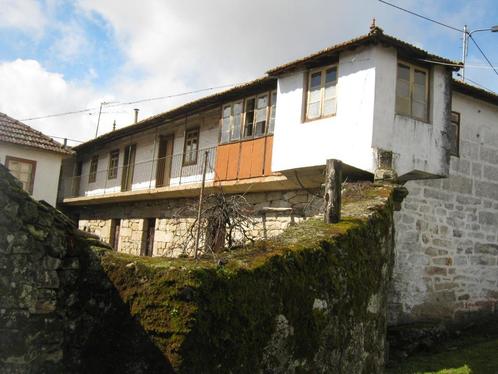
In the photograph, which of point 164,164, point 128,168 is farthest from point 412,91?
point 128,168

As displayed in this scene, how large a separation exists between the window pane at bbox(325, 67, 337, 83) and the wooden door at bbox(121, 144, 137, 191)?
970 cm

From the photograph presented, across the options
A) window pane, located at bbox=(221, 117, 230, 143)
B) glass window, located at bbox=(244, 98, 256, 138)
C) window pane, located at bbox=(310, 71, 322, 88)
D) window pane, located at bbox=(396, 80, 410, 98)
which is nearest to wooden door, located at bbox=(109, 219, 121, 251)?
window pane, located at bbox=(221, 117, 230, 143)

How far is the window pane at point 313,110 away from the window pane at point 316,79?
1.29 feet

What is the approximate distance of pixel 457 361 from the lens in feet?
27.5

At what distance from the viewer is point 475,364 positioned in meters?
8.15

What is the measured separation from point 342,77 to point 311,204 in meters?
2.69

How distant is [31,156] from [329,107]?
11.7 m

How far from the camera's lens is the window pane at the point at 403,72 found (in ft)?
30.9

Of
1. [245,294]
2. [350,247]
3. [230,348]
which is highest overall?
[350,247]

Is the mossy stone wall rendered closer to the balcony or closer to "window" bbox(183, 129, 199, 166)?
the balcony

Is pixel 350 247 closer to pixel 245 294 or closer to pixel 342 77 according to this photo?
pixel 245 294

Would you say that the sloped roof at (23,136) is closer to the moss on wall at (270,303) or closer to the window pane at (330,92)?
the window pane at (330,92)

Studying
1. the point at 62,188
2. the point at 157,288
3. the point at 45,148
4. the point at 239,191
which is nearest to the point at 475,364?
the point at 239,191

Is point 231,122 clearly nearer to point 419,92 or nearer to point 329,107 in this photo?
point 329,107
